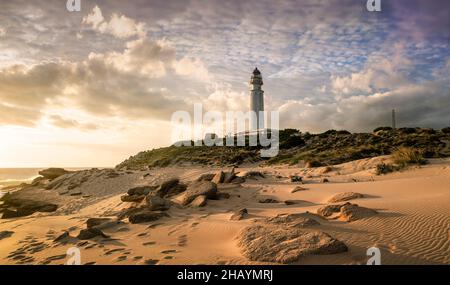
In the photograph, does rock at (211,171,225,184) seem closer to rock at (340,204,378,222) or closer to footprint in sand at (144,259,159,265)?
rock at (340,204,378,222)

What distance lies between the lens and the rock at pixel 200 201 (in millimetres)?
10516

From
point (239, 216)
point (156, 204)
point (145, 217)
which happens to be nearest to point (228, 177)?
point (156, 204)

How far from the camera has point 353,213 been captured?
7547mm

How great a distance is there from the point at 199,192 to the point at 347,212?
5464 mm

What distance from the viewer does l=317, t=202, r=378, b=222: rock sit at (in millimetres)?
7445

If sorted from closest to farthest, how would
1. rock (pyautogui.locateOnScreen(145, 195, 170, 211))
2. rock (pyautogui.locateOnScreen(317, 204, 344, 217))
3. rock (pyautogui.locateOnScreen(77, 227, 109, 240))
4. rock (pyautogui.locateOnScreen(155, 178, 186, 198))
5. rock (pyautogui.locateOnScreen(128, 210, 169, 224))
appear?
rock (pyautogui.locateOnScreen(77, 227, 109, 240)), rock (pyautogui.locateOnScreen(317, 204, 344, 217)), rock (pyautogui.locateOnScreen(128, 210, 169, 224)), rock (pyautogui.locateOnScreen(145, 195, 170, 211)), rock (pyautogui.locateOnScreen(155, 178, 186, 198))

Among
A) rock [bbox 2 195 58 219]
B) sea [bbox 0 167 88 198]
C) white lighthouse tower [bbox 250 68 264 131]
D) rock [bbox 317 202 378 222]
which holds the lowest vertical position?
sea [bbox 0 167 88 198]

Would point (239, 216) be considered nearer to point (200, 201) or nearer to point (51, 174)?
point (200, 201)

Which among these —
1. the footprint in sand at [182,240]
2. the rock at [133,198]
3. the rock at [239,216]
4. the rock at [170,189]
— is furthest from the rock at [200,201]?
the rock at [133,198]

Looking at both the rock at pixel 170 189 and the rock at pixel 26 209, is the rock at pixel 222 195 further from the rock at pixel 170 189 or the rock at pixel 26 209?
the rock at pixel 26 209

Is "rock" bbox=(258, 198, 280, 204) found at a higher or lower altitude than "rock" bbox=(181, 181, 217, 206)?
lower

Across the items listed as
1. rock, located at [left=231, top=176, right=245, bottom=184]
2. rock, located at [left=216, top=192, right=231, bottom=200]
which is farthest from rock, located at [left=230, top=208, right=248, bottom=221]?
rock, located at [left=231, top=176, right=245, bottom=184]
